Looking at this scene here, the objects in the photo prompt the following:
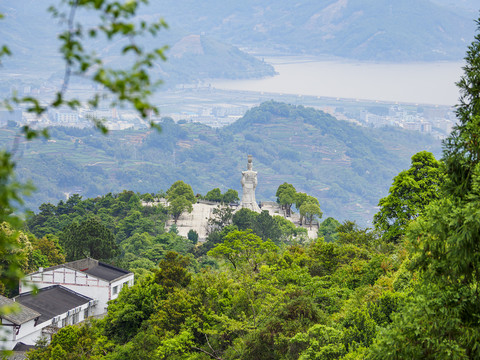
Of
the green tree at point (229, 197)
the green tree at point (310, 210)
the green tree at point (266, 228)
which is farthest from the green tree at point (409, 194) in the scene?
the green tree at point (229, 197)

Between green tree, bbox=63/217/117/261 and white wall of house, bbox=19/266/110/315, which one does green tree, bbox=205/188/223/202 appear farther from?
white wall of house, bbox=19/266/110/315

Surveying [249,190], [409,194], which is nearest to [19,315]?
[409,194]

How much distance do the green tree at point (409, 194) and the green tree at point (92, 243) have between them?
22.4 meters

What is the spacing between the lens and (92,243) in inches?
1815

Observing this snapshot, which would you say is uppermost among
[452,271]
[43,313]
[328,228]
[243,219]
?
[452,271]

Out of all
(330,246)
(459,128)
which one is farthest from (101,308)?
(459,128)

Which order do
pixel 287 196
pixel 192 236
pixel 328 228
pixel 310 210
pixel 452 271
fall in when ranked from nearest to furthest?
pixel 452 271
pixel 192 236
pixel 328 228
pixel 310 210
pixel 287 196

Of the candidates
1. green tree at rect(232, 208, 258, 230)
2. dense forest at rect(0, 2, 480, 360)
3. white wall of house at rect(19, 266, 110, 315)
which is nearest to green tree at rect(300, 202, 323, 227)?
green tree at rect(232, 208, 258, 230)

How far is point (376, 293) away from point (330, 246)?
910 centimetres

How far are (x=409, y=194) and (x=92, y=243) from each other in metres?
24.4

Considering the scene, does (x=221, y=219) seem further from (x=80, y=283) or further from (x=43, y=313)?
(x=43, y=313)

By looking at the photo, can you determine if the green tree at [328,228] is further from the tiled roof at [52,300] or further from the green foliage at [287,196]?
the tiled roof at [52,300]

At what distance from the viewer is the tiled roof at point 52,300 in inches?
1405

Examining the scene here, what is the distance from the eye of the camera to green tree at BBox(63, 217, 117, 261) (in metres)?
46.1
